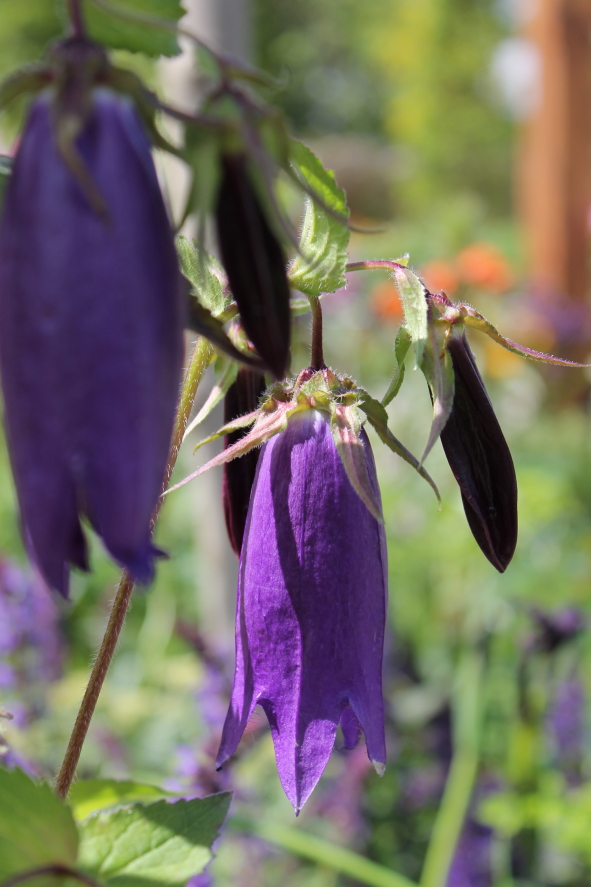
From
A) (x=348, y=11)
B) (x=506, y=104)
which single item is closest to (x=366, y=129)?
(x=348, y=11)

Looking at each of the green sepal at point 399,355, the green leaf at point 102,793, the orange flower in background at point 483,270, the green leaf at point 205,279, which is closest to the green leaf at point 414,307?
the green sepal at point 399,355

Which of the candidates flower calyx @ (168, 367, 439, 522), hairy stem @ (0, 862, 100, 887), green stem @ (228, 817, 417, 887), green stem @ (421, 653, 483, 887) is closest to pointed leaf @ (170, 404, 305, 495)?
flower calyx @ (168, 367, 439, 522)

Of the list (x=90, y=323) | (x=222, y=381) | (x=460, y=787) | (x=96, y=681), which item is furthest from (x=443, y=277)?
(x=90, y=323)

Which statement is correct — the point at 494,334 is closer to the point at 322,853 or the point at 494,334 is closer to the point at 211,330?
the point at 211,330

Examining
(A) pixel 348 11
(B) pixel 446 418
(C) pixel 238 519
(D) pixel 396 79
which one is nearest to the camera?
Result: (B) pixel 446 418

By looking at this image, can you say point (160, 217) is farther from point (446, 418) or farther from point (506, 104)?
point (506, 104)
